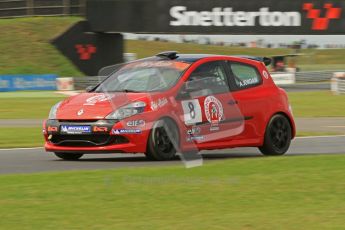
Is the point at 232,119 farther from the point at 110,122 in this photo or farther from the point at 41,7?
the point at 41,7

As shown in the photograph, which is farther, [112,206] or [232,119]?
[232,119]

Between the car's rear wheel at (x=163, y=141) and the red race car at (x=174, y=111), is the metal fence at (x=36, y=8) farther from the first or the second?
the car's rear wheel at (x=163, y=141)

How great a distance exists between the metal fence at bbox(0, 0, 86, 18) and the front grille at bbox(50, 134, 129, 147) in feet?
128

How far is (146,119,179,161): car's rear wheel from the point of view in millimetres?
10312

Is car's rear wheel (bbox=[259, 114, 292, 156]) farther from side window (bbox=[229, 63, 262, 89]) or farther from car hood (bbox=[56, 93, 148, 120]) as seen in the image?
car hood (bbox=[56, 93, 148, 120])

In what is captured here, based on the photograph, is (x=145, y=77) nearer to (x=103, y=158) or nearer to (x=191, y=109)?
(x=191, y=109)

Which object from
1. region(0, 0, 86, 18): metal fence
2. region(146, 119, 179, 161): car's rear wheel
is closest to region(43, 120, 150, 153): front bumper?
region(146, 119, 179, 161): car's rear wheel

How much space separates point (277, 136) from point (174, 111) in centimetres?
196

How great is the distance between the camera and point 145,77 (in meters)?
11.1

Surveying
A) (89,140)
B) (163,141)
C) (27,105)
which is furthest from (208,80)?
(27,105)

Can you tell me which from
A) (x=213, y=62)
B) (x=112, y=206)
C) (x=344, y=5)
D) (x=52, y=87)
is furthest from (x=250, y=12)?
(x=112, y=206)

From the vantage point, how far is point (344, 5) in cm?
3994

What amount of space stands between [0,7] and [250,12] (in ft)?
58.8

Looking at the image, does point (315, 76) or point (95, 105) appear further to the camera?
point (315, 76)
